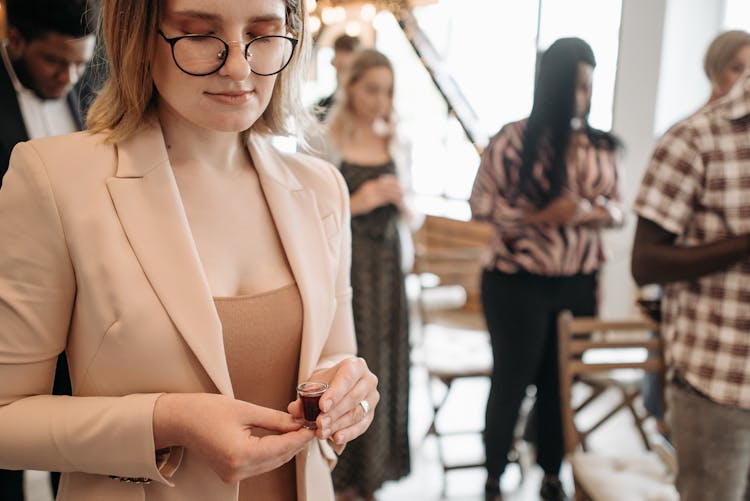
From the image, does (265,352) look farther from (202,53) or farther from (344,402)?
(202,53)

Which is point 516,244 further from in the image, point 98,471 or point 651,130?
point 98,471

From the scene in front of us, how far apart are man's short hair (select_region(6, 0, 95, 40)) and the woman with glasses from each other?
2.88 ft

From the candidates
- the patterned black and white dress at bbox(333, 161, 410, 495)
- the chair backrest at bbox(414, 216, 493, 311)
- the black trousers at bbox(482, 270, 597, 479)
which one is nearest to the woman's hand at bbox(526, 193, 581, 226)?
the black trousers at bbox(482, 270, 597, 479)

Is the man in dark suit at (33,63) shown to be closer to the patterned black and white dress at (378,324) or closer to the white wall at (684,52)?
the patterned black and white dress at (378,324)

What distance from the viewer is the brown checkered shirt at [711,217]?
1383 millimetres

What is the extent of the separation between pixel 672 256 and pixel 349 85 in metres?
1.70

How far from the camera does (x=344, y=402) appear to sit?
95 centimetres

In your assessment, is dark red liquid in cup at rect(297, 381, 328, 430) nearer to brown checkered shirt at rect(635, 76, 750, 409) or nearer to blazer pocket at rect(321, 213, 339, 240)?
blazer pocket at rect(321, 213, 339, 240)

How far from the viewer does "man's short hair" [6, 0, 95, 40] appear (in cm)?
165

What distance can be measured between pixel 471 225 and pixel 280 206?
17.3 feet

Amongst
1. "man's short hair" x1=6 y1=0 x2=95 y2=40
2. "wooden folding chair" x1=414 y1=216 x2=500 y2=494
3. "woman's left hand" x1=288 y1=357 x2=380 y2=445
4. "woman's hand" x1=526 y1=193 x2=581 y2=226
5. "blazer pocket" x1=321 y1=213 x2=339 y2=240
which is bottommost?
"wooden folding chair" x1=414 y1=216 x2=500 y2=494

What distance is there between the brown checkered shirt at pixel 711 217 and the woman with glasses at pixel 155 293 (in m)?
0.87

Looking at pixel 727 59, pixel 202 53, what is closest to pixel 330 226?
pixel 202 53

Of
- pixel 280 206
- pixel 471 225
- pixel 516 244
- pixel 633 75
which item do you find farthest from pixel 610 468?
pixel 471 225
